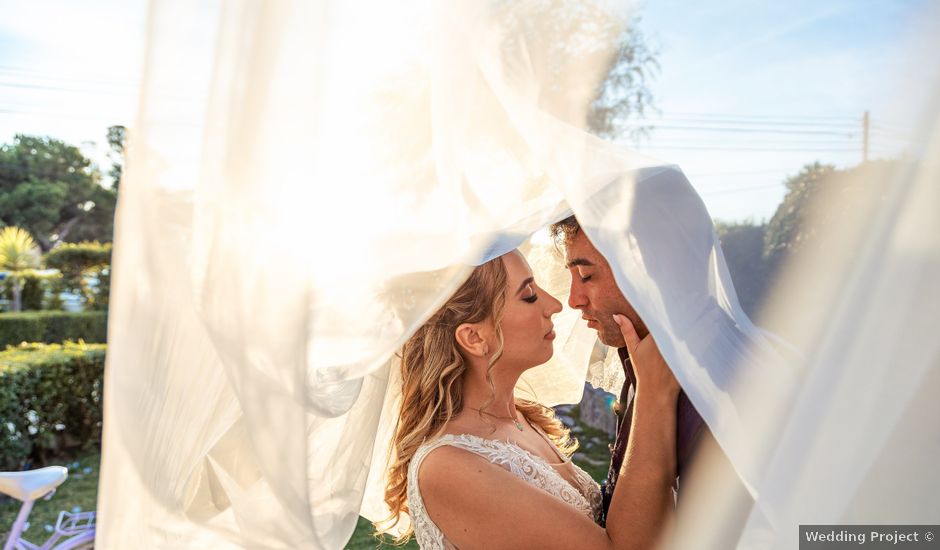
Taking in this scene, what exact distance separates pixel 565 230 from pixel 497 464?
80cm

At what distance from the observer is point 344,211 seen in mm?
1619

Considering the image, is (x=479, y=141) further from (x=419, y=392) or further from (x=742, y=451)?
(x=419, y=392)

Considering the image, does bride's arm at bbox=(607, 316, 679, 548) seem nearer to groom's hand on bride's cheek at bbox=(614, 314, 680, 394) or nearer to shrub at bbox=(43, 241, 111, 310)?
groom's hand on bride's cheek at bbox=(614, 314, 680, 394)

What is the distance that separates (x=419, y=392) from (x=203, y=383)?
0.88 m

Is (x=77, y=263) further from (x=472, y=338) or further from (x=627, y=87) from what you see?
(x=627, y=87)

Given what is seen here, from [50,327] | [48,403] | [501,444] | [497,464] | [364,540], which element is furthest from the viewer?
[50,327]

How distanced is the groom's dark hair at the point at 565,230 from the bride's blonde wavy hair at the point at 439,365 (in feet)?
0.86

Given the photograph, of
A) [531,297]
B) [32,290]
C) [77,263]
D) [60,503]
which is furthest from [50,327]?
[531,297]

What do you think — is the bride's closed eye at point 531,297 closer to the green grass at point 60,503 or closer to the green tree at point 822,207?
the green tree at point 822,207

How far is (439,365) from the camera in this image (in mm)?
2475

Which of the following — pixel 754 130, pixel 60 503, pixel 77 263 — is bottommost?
pixel 60 503

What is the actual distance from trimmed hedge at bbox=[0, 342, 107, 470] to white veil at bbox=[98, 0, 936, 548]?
21.7 ft

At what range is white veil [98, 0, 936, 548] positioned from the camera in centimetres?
150

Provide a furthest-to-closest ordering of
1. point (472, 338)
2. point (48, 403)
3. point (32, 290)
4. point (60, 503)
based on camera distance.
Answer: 1. point (32, 290)
2. point (48, 403)
3. point (60, 503)
4. point (472, 338)
